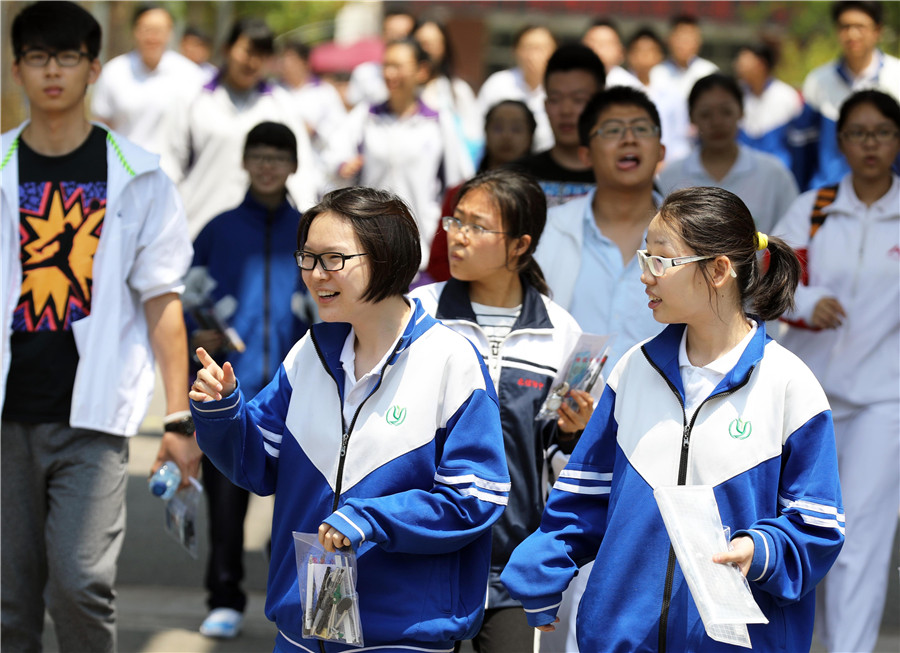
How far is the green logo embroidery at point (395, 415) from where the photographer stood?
317cm

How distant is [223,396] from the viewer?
3.12 metres

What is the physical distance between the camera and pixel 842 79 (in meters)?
7.86

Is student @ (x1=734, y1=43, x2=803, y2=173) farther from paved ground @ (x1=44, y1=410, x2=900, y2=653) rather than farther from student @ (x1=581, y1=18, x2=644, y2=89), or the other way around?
paved ground @ (x1=44, y1=410, x2=900, y2=653)

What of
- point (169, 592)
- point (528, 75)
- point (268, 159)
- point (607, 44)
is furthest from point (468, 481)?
point (607, 44)

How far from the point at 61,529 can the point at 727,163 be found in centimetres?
412

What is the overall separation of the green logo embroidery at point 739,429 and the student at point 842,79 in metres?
4.85

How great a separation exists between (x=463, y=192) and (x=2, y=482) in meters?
1.92

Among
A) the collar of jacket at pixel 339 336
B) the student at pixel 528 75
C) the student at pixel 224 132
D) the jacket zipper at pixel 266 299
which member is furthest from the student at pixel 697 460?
the student at pixel 528 75

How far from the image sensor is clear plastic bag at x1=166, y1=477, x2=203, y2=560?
13.6 feet

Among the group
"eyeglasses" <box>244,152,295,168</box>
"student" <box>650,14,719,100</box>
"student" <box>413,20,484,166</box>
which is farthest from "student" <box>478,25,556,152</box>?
"eyeglasses" <box>244,152,295,168</box>

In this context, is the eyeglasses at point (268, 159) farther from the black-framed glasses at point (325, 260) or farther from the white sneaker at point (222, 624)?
the black-framed glasses at point (325, 260)

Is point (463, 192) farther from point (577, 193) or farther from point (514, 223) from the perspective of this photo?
point (577, 193)

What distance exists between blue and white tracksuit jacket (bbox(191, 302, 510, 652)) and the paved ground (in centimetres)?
228

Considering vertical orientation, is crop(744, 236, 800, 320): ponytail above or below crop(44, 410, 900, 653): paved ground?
above
